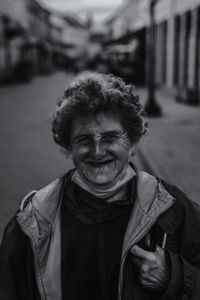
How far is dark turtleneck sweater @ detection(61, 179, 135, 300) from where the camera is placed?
202cm

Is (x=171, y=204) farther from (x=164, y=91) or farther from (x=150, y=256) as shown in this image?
(x=164, y=91)

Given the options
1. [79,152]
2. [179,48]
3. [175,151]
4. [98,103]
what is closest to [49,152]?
[175,151]

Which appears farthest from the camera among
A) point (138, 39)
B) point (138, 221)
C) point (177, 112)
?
point (138, 39)

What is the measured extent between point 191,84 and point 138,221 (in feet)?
59.3

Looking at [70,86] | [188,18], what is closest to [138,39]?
[188,18]

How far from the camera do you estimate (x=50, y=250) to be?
2.03m

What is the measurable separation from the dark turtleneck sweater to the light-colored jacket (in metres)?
0.04

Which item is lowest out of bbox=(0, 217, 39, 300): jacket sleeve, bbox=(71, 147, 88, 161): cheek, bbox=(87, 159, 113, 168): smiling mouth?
bbox=(0, 217, 39, 300): jacket sleeve

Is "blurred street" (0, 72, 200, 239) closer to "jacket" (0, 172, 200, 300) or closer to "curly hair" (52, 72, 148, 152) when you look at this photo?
"jacket" (0, 172, 200, 300)

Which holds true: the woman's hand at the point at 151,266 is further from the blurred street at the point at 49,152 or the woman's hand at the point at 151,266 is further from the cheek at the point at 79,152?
the blurred street at the point at 49,152

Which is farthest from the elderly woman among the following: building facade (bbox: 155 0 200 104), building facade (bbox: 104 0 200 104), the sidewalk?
building facade (bbox: 155 0 200 104)

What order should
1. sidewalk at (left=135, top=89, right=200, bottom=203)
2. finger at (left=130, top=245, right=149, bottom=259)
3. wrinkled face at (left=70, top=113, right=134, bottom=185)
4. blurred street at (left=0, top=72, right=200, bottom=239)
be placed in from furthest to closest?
1. sidewalk at (left=135, top=89, right=200, bottom=203)
2. blurred street at (left=0, top=72, right=200, bottom=239)
3. wrinkled face at (left=70, top=113, right=134, bottom=185)
4. finger at (left=130, top=245, right=149, bottom=259)

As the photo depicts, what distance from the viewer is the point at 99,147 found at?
6.82ft

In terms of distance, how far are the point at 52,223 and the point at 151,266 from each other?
0.42 meters
